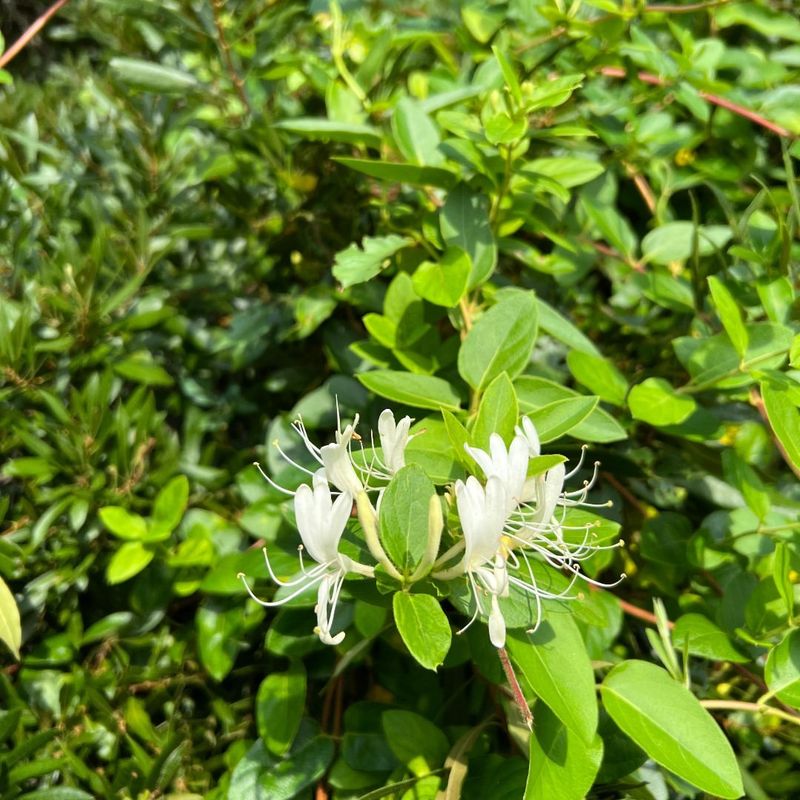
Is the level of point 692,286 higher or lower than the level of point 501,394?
lower

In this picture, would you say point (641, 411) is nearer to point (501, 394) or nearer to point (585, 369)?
point (585, 369)

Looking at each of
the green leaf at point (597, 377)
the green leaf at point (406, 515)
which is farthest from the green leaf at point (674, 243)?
the green leaf at point (406, 515)

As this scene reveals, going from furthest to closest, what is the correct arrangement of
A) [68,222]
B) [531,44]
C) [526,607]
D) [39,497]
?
[68,222] < [531,44] < [39,497] < [526,607]

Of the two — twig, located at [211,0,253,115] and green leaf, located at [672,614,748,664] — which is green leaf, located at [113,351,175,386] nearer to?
twig, located at [211,0,253,115]

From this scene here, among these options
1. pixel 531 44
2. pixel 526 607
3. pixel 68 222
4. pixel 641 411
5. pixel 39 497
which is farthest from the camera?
pixel 68 222

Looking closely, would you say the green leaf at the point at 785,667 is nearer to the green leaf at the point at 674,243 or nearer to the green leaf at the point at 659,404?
the green leaf at the point at 659,404

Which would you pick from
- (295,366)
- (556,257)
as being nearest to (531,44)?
(556,257)

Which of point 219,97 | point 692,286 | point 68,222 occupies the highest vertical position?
point 219,97

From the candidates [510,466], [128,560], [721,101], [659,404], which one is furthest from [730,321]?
[128,560]
